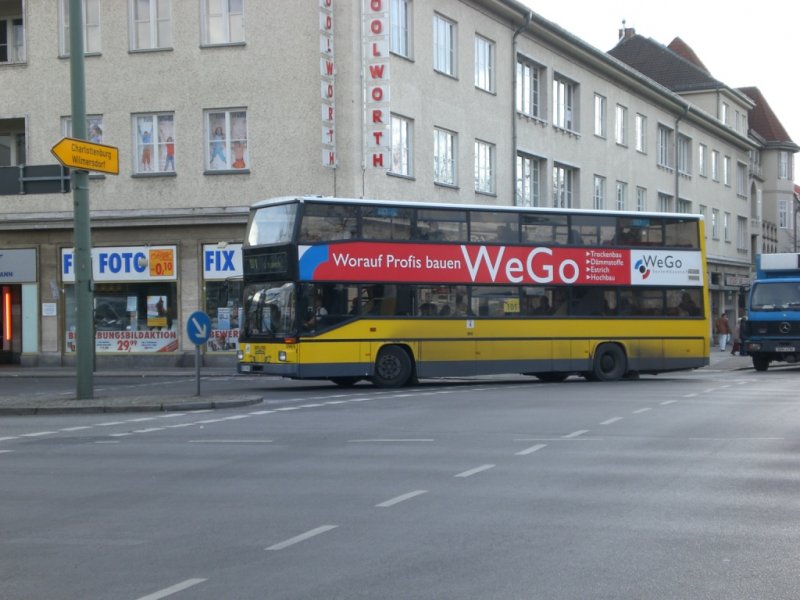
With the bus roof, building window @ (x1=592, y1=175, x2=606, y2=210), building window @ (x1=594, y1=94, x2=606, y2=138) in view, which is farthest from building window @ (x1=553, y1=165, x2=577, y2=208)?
the bus roof

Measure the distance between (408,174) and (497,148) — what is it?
6222 millimetres

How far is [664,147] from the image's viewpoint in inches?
2280

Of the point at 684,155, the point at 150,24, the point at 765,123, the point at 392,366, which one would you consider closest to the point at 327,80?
the point at 150,24

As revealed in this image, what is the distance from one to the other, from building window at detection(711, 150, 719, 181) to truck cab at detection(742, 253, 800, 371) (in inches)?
1266

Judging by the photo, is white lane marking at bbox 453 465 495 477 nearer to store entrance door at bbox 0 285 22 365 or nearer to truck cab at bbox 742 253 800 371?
truck cab at bbox 742 253 800 371

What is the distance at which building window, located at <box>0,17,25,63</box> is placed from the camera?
35.3 meters

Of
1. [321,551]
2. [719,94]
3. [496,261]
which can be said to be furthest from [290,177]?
[719,94]

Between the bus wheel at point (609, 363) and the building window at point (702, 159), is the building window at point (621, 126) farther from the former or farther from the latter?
the bus wheel at point (609, 363)

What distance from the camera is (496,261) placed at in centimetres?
2530

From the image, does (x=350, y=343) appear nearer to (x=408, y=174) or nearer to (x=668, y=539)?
(x=408, y=174)

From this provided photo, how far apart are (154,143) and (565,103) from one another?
62.1 ft

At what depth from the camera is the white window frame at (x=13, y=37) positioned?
116ft

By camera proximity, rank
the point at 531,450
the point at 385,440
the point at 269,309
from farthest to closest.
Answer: the point at 269,309 → the point at 385,440 → the point at 531,450

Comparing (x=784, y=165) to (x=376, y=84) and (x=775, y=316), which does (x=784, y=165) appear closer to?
(x=775, y=316)
